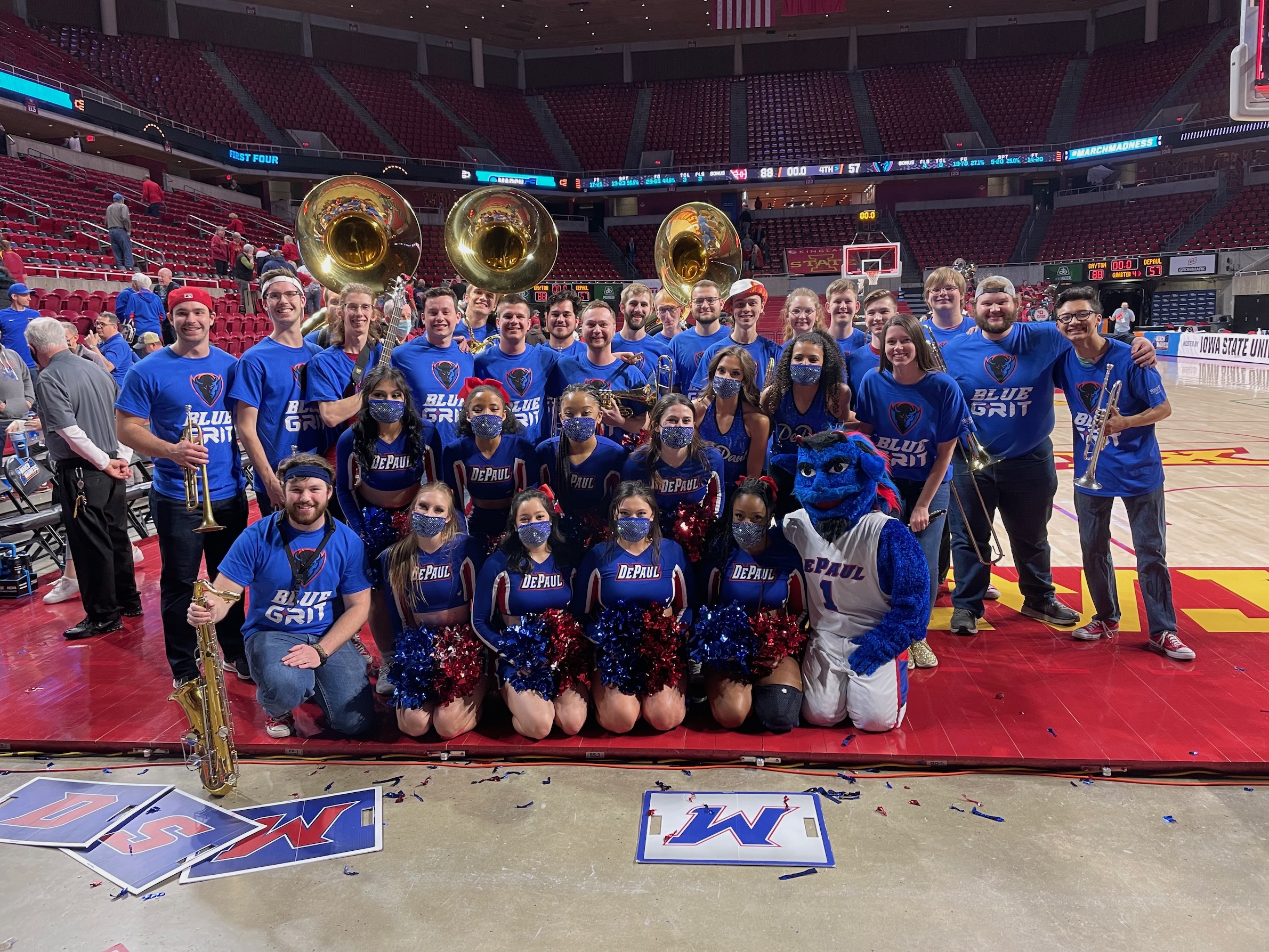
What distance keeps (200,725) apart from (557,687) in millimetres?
1394

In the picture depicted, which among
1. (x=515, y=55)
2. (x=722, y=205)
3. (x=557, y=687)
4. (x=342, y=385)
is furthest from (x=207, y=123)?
(x=557, y=687)

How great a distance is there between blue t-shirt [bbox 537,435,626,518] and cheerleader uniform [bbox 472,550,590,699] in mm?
429

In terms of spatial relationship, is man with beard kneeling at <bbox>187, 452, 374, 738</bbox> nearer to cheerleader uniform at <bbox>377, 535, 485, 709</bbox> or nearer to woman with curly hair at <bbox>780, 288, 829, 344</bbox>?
cheerleader uniform at <bbox>377, 535, 485, 709</bbox>

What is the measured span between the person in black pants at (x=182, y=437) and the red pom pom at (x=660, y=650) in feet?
6.96

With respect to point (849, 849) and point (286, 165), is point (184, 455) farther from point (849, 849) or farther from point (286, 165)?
point (286, 165)

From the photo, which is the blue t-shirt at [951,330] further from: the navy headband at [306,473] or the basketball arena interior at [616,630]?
the navy headband at [306,473]

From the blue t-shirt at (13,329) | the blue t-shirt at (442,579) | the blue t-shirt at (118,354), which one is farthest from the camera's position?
the blue t-shirt at (13,329)

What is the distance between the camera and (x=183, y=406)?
405 centimetres

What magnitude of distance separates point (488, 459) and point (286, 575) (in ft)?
3.47

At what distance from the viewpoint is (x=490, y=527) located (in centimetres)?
429

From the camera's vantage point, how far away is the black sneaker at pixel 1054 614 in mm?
4848

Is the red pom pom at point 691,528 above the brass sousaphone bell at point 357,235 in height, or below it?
below

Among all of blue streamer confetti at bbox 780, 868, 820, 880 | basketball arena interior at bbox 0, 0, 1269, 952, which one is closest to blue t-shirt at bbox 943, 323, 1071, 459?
basketball arena interior at bbox 0, 0, 1269, 952

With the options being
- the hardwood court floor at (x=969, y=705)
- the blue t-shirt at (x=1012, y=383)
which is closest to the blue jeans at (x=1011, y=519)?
the blue t-shirt at (x=1012, y=383)
